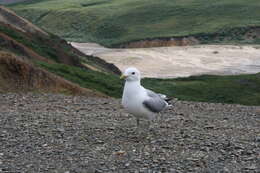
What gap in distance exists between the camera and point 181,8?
12938cm

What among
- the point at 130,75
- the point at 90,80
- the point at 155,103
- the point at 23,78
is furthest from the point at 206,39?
the point at 130,75

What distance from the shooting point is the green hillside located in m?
113

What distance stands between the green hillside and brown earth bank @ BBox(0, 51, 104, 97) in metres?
79.0

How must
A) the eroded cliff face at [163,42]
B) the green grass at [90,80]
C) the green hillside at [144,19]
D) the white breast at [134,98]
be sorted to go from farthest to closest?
1. the green hillside at [144,19]
2. the eroded cliff face at [163,42]
3. the green grass at [90,80]
4. the white breast at [134,98]

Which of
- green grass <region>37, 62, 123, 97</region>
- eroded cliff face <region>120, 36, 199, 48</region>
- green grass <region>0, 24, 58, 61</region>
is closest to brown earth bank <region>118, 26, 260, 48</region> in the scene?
eroded cliff face <region>120, 36, 199, 48</region>

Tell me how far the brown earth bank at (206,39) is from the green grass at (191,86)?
51963mm

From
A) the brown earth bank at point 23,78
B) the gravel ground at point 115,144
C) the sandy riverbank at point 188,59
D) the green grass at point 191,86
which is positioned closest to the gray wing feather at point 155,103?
the gravel ground at point 115,144

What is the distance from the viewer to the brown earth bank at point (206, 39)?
341ft

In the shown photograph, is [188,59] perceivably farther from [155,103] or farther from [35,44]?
[155,103]

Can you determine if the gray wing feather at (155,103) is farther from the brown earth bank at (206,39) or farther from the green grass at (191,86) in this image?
the brown earth bank at (206,39)

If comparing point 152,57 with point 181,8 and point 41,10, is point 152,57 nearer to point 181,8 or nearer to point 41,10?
point 181,8

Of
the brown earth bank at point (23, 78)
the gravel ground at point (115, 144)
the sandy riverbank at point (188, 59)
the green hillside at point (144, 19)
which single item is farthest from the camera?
the green hillside at point (144, 19)

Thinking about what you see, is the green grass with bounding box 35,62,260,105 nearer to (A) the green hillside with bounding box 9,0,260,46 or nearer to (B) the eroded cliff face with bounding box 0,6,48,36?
(B) the eroded cliff face with bounding box 0,6,48,36

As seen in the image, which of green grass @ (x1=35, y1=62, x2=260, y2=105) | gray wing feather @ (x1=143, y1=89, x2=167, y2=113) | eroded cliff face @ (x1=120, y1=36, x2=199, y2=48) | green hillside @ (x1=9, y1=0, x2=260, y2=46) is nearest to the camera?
gray wing feather @ (x1=143, y1=89, x2=167, y2=113)
